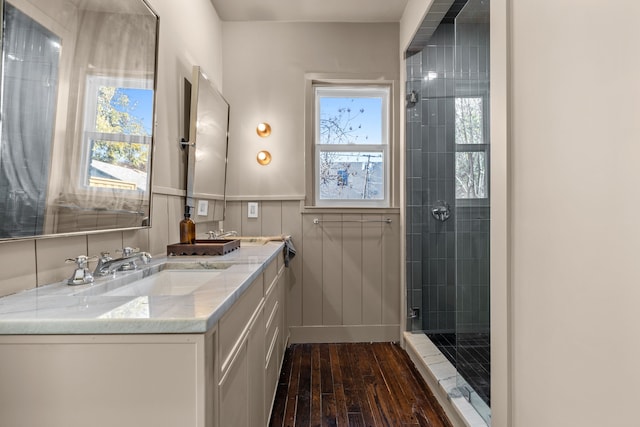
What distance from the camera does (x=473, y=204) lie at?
1767 mm

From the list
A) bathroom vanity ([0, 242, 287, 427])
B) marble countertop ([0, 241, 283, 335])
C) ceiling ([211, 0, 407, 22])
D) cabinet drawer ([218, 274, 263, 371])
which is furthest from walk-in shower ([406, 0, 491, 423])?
bathroom vanity ([0, 242, 287, 427])

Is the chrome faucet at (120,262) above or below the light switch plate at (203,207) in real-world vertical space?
below

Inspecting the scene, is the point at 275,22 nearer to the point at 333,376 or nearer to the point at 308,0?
the point at 308,0

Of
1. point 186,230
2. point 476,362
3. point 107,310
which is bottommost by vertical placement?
point 476,362

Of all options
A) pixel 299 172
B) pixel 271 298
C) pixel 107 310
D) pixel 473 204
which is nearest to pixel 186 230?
pixel 271 298

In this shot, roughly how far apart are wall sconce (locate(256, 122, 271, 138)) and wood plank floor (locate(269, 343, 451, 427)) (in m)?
1.77

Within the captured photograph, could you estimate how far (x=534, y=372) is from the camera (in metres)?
1.16

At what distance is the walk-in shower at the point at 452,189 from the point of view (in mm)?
1660

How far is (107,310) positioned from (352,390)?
5.78ft

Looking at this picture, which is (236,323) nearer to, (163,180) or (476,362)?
(163,180)

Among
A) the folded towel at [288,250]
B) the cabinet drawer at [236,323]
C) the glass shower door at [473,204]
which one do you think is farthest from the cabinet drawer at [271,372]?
the glass shower door at [473,204]

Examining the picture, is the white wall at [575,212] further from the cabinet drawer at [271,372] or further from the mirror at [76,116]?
the mirror at [76,116]

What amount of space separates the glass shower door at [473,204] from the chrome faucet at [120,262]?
1470mm

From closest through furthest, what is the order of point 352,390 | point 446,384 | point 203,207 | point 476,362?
point 476,362 → point 446,384 → point 352,390 → point 203,207
